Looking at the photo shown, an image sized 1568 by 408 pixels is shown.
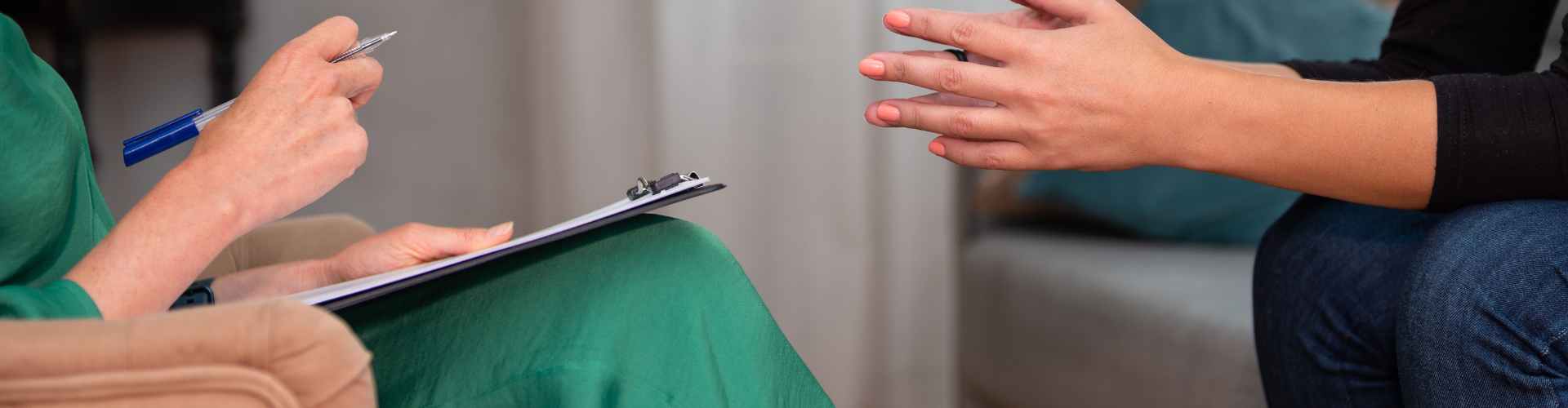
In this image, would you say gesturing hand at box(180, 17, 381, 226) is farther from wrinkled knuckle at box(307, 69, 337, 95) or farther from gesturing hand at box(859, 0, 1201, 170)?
gesturing hand at box(859, 0, 1201, 170)

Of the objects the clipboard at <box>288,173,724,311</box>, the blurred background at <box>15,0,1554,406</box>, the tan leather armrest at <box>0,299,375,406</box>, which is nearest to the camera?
the tan leather armrest at <box>0,299,375,406</box>

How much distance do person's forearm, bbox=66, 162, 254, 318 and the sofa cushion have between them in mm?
768

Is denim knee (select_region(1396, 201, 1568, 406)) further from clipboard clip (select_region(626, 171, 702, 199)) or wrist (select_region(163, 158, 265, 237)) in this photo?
wrist (select_region(163, 158, 265, 237))

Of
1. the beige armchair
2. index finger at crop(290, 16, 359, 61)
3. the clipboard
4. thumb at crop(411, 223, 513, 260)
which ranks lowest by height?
thumb at crop(411, 223, 513, 260)

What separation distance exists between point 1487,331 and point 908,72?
307 mm

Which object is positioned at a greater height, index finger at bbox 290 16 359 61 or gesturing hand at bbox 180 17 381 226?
index finger at bbox 290 16 359 61

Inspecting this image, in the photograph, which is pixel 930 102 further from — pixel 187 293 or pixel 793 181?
pixel 793 181

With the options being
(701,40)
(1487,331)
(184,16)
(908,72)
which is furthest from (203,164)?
(184,16)

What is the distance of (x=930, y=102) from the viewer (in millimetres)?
685

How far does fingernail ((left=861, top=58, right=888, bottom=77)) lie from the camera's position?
0.64 metres

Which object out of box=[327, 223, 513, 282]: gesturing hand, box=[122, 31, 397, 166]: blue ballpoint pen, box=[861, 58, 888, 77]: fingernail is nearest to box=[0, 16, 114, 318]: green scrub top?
box=[122, 31, 397, 166]: blue ballpoint pen

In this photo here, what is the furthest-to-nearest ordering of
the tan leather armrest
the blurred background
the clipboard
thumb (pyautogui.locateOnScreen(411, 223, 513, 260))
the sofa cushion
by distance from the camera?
the blurred background < the sofa cushion < thumb (pyautogui.locateOnScreen(411, 223, 513, 260)) < the clipboard < the tan leather armrest

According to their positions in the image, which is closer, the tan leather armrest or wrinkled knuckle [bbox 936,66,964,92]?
the tan leather armrest

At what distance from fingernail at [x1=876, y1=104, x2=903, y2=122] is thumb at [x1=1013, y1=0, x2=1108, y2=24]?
0.09 metres
